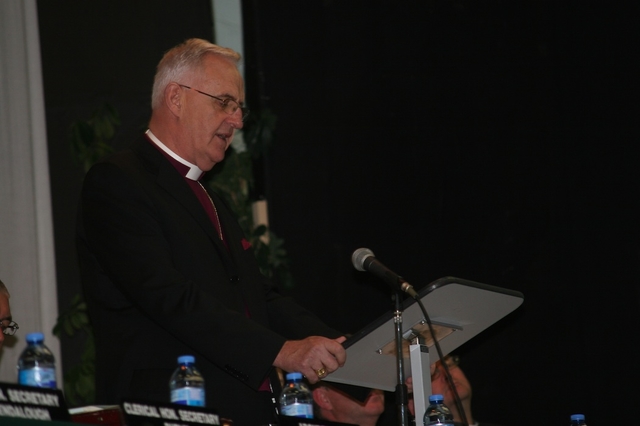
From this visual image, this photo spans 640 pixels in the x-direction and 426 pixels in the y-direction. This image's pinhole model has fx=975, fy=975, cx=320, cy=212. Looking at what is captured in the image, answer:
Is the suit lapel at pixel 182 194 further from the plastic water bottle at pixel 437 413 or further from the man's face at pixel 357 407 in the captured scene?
the man's face at pixel 357 407

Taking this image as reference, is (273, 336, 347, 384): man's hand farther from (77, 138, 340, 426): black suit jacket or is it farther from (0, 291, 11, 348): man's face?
(0, 291, 11, 348): man's face

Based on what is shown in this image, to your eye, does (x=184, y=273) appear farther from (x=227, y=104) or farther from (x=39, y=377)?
(x=39, y=377)

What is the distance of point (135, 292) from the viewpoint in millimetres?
3119

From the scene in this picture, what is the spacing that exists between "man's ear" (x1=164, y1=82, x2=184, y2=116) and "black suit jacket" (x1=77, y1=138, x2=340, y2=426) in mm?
165

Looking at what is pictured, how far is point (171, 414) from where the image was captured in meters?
2.07

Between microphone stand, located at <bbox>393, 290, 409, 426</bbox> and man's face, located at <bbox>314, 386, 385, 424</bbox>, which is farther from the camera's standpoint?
man's face, located at <bbox>314, 386, 385, 424</bbox>

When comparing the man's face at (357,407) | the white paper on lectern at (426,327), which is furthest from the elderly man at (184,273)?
the man's face at (357,407)

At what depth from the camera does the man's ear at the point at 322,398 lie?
4.32 m

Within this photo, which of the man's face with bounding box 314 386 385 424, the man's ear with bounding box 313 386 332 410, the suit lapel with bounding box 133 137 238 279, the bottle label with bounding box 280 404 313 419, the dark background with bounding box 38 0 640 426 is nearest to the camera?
the bottle label with bounding box 280 404 313 419

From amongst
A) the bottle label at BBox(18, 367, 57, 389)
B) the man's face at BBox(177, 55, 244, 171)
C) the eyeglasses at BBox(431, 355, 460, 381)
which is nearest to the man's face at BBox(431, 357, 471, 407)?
the eyeglasses at BBox(431, 355, 460, 381)

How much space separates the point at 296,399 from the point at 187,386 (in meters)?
0.33

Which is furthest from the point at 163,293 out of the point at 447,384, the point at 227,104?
the point at 447,384

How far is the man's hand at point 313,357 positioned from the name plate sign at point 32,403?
3.24ft

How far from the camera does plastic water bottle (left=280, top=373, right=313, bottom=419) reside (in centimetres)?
247
